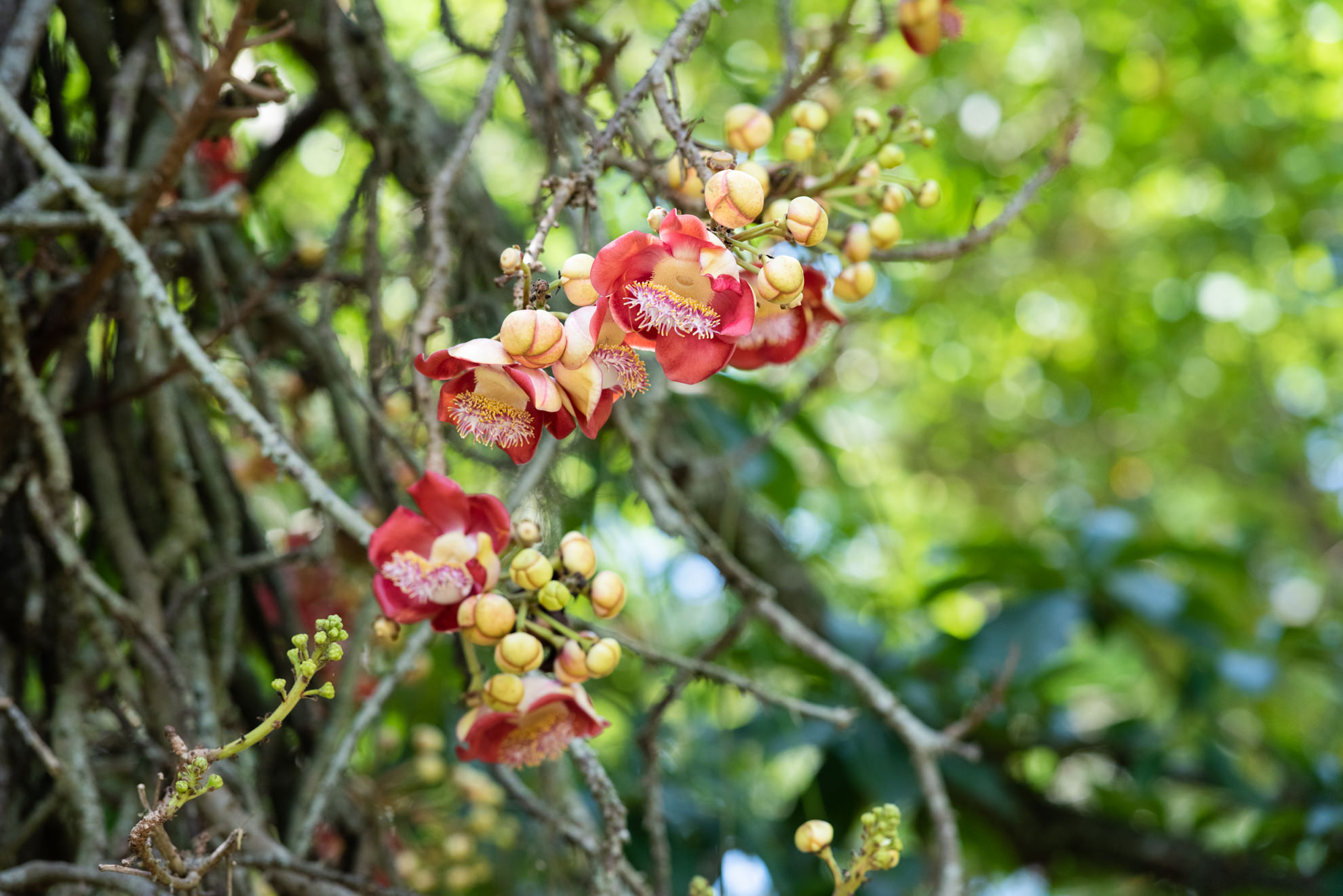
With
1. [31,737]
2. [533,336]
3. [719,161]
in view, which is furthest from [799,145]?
[31,737]

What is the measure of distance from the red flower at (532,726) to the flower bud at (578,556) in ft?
0.26

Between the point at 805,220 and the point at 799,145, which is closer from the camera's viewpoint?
the point at 805,220

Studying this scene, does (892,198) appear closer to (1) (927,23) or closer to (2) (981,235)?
(2) (981,235)

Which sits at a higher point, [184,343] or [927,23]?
[927,23]

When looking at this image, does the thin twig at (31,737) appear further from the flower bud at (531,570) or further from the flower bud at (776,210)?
the flower bud at (776,210)

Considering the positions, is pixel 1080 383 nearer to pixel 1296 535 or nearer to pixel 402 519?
pixel 1296 535

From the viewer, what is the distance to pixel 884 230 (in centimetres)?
78

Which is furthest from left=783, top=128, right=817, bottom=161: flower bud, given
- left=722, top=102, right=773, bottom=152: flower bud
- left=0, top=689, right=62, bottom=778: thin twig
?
left=0, top=689, right=62, bottom=778: thin twig

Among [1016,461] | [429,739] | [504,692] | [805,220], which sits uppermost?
[805,220]

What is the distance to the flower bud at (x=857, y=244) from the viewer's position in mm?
776

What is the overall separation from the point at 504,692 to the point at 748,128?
47 centimetres

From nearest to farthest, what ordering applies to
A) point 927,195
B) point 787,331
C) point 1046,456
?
point 787,331 → point 927,195 → point 1046,456

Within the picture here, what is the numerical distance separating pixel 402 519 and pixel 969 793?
1494 millimetres

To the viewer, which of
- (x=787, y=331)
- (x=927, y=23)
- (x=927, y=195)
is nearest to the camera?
(x=787, y=331)
